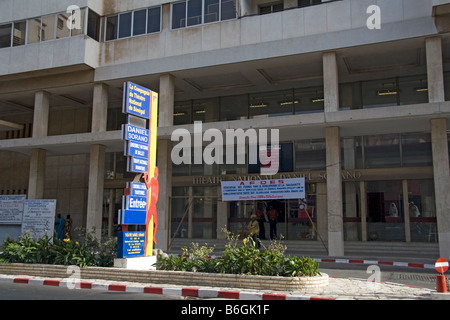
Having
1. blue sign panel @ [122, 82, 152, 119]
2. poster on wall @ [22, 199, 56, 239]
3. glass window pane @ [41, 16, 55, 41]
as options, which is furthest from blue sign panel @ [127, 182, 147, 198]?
glass window pane @ [41, 16, 55, 41]

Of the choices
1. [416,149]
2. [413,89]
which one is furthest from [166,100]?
[416,149]

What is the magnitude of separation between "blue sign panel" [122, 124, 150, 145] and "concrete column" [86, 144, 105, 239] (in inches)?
422

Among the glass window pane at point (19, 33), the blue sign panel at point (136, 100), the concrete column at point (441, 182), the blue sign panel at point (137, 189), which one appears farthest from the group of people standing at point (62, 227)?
the concrete column at point (441, 182)

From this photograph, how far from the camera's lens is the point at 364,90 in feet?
76.1

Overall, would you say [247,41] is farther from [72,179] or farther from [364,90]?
[72,179]

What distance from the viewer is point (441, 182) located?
57.2 ft

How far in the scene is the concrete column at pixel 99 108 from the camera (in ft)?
78.3

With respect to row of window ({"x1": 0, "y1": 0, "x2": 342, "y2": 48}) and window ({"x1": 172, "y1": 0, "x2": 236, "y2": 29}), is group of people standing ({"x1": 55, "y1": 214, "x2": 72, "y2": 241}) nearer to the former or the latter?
row of window ({"x1": 0, "y1": 0, "x2": 342, "y2": 48})

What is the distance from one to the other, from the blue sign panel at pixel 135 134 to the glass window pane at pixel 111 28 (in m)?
12.3

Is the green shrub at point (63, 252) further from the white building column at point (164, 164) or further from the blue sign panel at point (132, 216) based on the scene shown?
the white building column at point (164, 164)

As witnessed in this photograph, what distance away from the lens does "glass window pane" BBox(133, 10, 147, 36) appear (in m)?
23.9

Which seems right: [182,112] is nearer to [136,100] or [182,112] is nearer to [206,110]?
[206,110]
